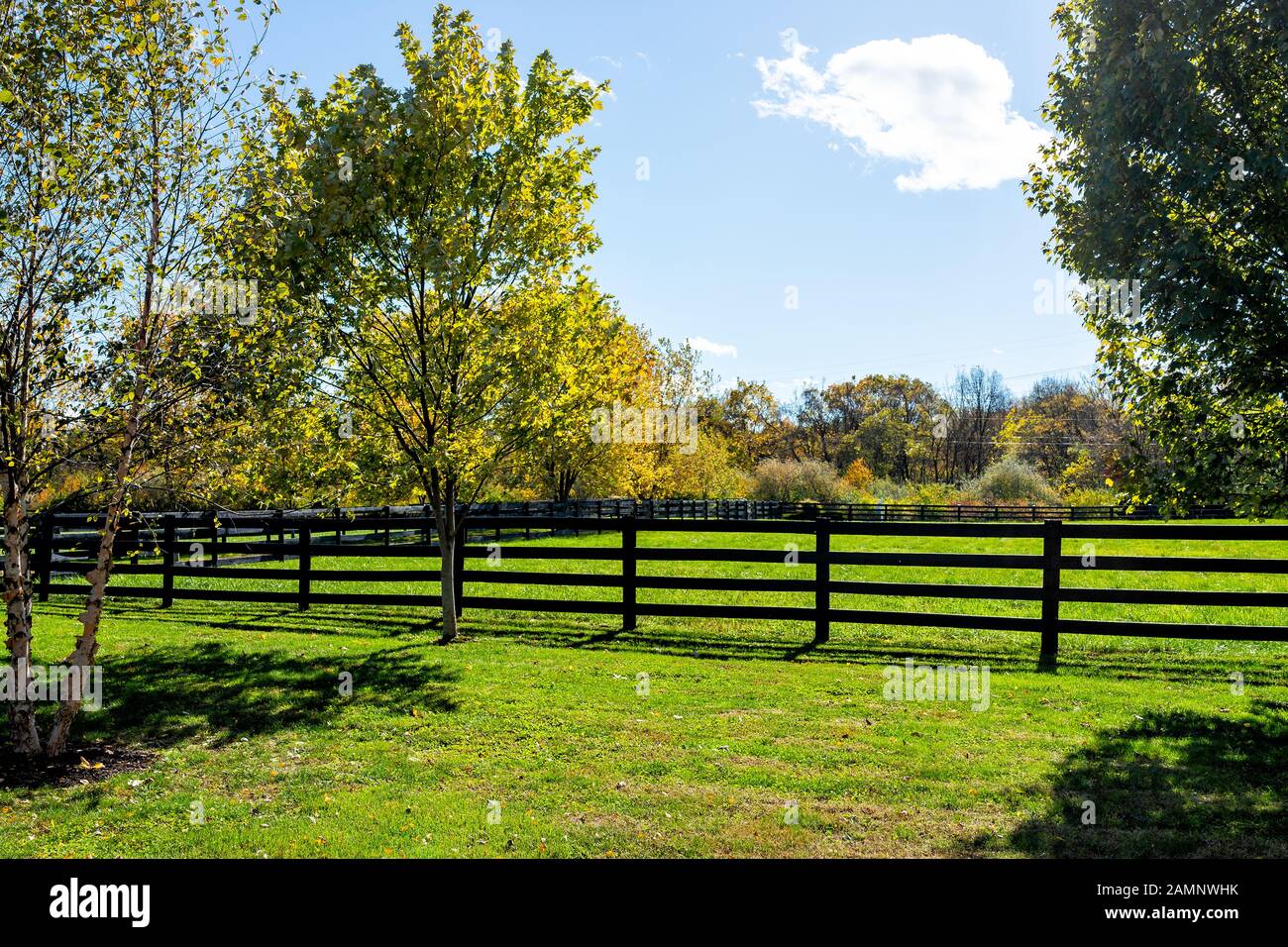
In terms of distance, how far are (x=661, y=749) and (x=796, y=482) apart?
57691 millimetres

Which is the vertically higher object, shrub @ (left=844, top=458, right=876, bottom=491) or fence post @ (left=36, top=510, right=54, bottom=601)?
shrub @ (left=844, top=458, right=876, bottom=491)

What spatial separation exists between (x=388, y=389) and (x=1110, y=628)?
9.49 m

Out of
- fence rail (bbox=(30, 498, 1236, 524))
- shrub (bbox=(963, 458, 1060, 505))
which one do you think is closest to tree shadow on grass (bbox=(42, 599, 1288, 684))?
fence rail (bbox=(30, 498, 1236, 524))

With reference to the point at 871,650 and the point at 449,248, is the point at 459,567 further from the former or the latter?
the point at 871,650

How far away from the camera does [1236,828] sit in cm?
501

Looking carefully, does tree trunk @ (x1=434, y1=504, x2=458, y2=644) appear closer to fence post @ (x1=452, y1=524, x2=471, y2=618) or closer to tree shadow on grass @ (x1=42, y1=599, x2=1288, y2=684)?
tree shadow on grass @ (x1=42, y1=599, x2=1288, y2=684)

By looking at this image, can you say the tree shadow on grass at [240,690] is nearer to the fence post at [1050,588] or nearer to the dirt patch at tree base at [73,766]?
the dirt patch at tree base at [73,766]

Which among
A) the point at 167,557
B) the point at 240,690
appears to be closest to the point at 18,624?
the point at 240,690

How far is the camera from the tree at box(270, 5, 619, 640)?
→ 32.1ft

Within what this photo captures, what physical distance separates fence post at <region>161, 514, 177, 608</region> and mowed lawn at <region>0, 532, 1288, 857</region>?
274 centimetres

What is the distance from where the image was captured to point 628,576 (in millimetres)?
12039

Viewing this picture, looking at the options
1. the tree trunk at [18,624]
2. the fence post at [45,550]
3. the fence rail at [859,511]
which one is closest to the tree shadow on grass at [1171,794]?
the tree trunk at [18,624]

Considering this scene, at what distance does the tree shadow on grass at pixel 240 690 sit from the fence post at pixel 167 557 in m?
4.22

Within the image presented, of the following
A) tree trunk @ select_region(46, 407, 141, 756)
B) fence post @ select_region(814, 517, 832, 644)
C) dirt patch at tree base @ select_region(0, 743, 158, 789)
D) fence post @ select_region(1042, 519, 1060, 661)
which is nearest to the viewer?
dirt patch at tree base @ select_region(0, 743, 158, 789)
